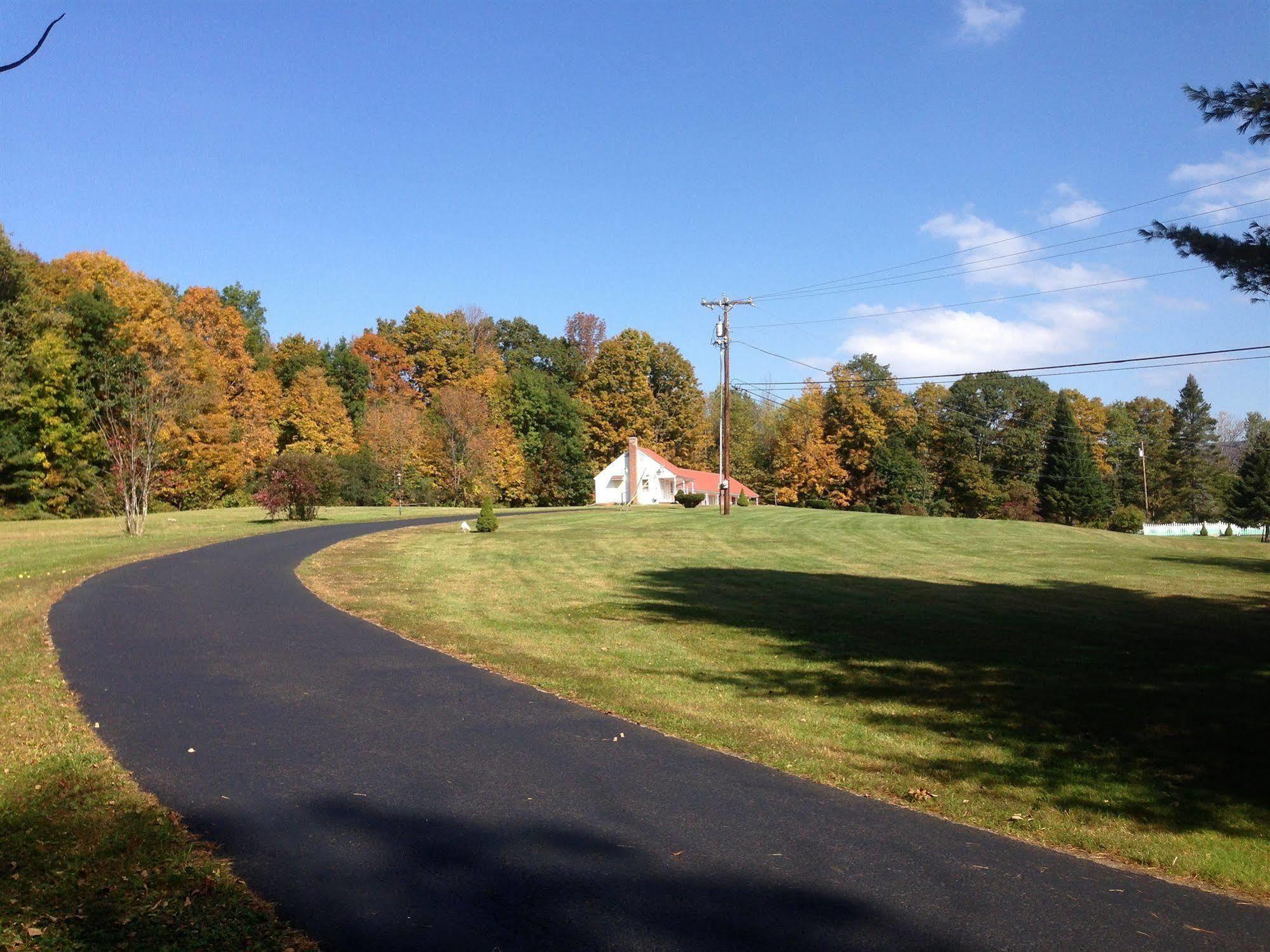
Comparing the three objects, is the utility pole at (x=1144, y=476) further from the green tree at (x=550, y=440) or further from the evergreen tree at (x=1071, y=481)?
the green tree at (x=550, y=440)

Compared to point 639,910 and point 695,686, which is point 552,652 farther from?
point 639,910

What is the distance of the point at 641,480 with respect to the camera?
67.8 m

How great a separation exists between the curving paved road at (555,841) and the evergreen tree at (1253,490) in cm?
6916

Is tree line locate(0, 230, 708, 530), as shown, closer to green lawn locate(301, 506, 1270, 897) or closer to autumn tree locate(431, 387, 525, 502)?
autumn tree locate(431, 387, 525, 502)

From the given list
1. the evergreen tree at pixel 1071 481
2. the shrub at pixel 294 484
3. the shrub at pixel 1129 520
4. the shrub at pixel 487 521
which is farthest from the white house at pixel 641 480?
the shrub at pixel 487 521

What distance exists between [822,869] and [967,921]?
0.76 metres

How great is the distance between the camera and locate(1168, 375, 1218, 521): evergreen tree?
2911 inches

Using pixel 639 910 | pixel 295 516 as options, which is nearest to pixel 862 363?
pixel 295 516

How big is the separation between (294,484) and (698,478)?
1647 inches

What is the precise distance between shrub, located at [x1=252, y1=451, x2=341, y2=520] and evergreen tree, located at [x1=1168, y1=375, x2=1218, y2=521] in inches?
2736

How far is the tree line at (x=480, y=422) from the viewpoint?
146ft

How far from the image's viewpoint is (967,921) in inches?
154

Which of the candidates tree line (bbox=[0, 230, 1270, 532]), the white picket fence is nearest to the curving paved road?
tree line (bbox=[0, 230, 1270, 532])

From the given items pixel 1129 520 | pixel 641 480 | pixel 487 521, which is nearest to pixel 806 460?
pixel 641 480
